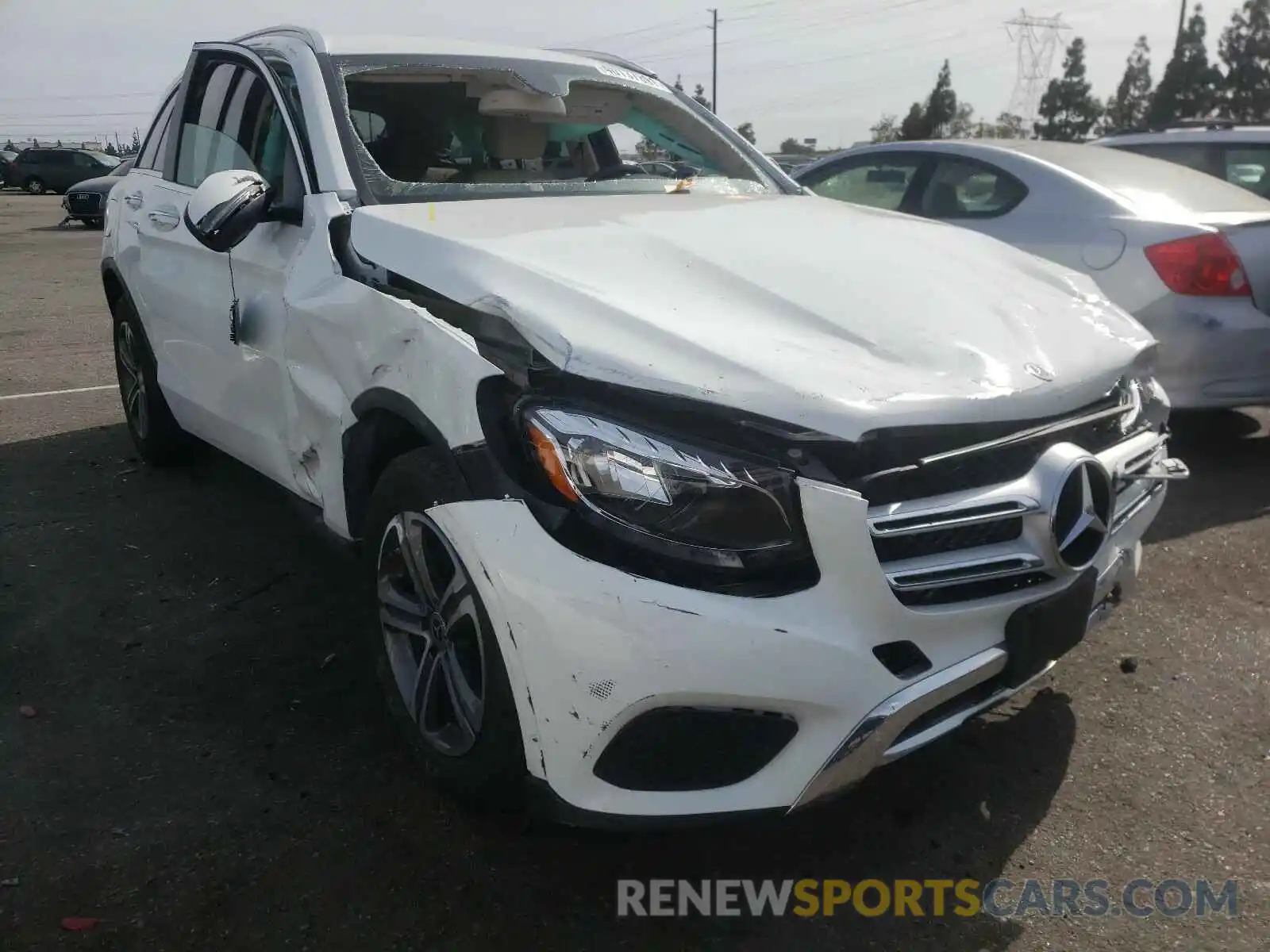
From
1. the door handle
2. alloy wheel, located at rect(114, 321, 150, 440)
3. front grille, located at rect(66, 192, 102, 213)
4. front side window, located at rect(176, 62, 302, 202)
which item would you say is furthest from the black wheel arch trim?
front grille, located at rect(66, 192, 102, 213)

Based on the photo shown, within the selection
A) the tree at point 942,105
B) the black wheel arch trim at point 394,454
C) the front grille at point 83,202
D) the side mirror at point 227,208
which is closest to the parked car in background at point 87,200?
the front grille at point 83,202

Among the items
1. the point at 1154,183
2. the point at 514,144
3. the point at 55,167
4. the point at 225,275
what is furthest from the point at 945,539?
the point at 55,167

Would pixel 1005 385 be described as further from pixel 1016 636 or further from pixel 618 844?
pixel 618 844

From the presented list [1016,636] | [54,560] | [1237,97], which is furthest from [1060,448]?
[1237,97]

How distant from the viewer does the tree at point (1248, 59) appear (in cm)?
6169

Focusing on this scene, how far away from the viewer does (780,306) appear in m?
2.27

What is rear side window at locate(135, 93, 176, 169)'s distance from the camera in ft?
14.5

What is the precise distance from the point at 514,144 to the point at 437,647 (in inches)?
76.5

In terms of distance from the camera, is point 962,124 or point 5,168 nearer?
point 5,168

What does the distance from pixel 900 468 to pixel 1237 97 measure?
237 feet

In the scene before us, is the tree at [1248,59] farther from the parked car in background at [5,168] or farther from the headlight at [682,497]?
the headlight at [682,497]

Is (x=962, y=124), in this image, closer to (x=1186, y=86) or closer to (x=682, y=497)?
(x=1186, y=86)

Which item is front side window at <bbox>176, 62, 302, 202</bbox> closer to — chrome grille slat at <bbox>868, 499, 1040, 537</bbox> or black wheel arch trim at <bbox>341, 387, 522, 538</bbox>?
black wheel arch trim at <bbox>341, 387, 522, 538</bbox>

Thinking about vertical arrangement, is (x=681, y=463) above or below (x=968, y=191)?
above
